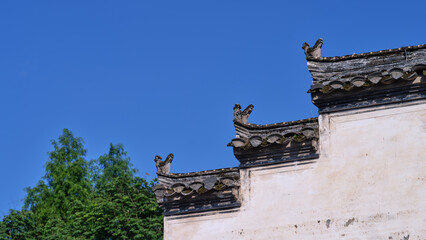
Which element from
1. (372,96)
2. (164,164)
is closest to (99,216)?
(164,164)

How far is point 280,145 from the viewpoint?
18.7 m

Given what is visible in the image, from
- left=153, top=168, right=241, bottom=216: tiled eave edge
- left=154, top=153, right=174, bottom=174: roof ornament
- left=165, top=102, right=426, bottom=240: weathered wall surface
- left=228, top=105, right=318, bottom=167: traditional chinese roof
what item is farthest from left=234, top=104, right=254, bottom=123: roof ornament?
left=154, top=153, right=174, bottom=174: roof ornament

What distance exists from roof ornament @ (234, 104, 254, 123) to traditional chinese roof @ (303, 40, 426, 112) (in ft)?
5.39

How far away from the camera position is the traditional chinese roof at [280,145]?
728 inches

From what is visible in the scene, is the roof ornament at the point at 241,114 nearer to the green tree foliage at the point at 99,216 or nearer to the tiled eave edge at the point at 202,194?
the tiled eave edge at the point at 202,194

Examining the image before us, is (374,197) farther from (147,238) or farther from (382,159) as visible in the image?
(147,238)

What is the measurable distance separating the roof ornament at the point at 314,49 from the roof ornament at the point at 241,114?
1.72 metres

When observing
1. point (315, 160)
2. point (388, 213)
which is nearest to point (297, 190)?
point (315, 160)

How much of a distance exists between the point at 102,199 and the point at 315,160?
878 inches

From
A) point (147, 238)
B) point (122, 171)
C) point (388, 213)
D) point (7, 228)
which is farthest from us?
point (122, 171)

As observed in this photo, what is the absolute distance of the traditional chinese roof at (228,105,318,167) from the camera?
18.5m

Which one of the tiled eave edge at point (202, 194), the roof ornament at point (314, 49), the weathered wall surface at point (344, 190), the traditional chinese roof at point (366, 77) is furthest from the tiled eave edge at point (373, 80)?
the tiled eave edge at point (202, 194)

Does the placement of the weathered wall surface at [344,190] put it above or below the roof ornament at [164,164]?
below

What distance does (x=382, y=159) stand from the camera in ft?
58.6
